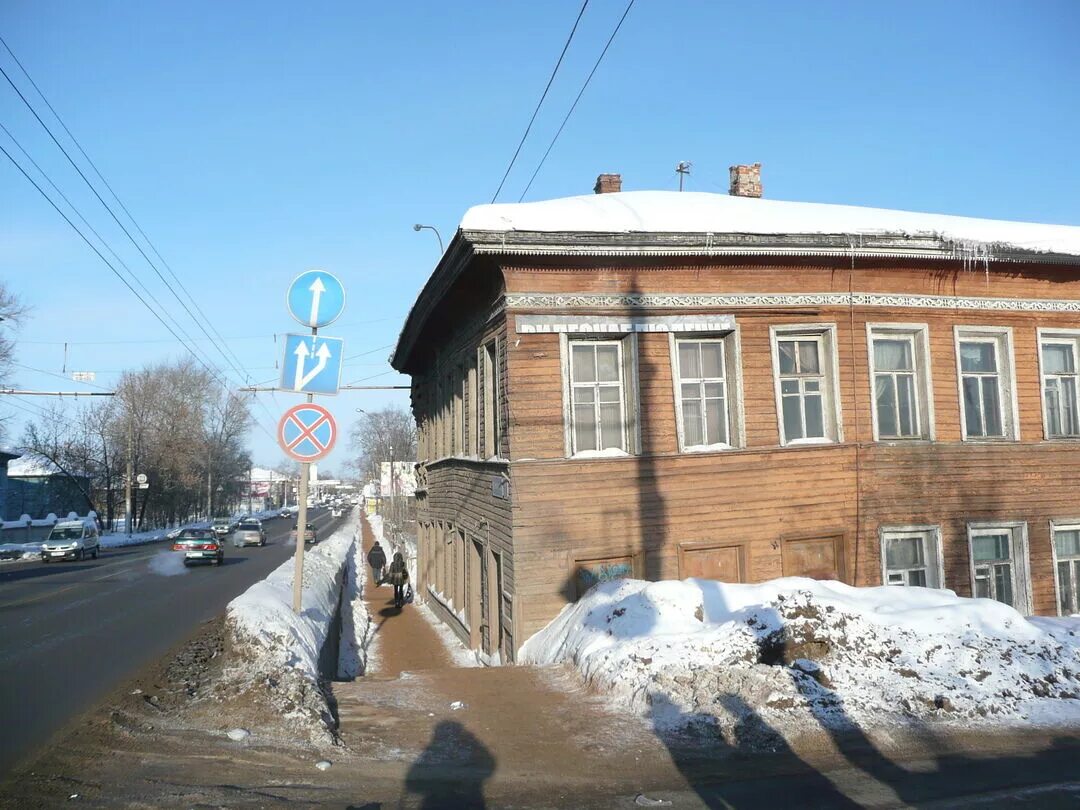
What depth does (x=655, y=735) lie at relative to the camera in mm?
6758

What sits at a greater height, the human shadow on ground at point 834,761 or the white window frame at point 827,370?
the white window frame at point 827,370

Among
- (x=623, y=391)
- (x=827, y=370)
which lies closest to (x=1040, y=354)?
(x=827, y=370)

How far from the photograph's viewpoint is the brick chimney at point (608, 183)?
17.8 metres

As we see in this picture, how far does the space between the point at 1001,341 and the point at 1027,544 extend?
Answer: 12.0ft

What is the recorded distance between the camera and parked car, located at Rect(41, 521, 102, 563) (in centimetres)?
3644

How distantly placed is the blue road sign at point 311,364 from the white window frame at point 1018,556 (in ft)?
36.7

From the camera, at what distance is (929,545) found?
13.6 metres

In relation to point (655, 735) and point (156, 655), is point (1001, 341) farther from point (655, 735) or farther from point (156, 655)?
point (156, 655)

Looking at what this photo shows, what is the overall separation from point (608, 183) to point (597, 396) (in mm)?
7464

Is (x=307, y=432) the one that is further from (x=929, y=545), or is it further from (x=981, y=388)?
(x=981, y=388)

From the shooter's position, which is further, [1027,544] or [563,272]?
[1027,544]

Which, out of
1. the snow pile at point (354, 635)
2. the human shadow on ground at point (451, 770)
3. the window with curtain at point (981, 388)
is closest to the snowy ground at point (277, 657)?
the human shadow on ground at point (451, 770)

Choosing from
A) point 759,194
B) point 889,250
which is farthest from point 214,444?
point 889,250

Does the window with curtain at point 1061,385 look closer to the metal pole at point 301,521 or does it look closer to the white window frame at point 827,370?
the white window frame at point 827,370
